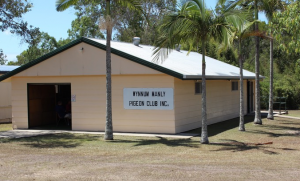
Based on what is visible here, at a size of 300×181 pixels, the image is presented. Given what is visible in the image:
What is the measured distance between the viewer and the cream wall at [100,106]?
49.9 feet

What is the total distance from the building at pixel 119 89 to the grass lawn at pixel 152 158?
1.39 metres

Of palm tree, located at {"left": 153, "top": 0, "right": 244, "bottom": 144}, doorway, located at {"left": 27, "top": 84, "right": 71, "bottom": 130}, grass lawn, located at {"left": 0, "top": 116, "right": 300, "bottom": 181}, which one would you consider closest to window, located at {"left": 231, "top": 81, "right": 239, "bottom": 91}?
grass lawn, located at {"left": 0, "top": 116, "right": 300, "bottom": 181}

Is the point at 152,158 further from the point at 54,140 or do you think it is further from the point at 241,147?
the point at 54,140

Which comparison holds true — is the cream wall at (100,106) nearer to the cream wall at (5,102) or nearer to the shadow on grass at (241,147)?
the shadow on grass at (241,147)

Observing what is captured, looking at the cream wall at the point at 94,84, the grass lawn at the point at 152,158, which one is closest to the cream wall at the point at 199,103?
the cream wall at the point at 94,84

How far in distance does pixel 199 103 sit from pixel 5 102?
11.3m

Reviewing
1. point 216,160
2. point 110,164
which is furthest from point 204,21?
point 110,164

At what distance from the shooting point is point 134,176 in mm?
8383

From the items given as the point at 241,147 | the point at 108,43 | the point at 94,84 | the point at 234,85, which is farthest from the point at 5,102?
the point at 241,147

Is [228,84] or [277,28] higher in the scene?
[277,28]

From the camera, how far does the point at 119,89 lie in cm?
1591

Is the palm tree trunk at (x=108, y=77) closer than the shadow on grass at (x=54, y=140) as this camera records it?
No

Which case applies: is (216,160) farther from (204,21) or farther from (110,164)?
(204,21)

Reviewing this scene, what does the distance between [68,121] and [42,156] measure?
27.0 feet
